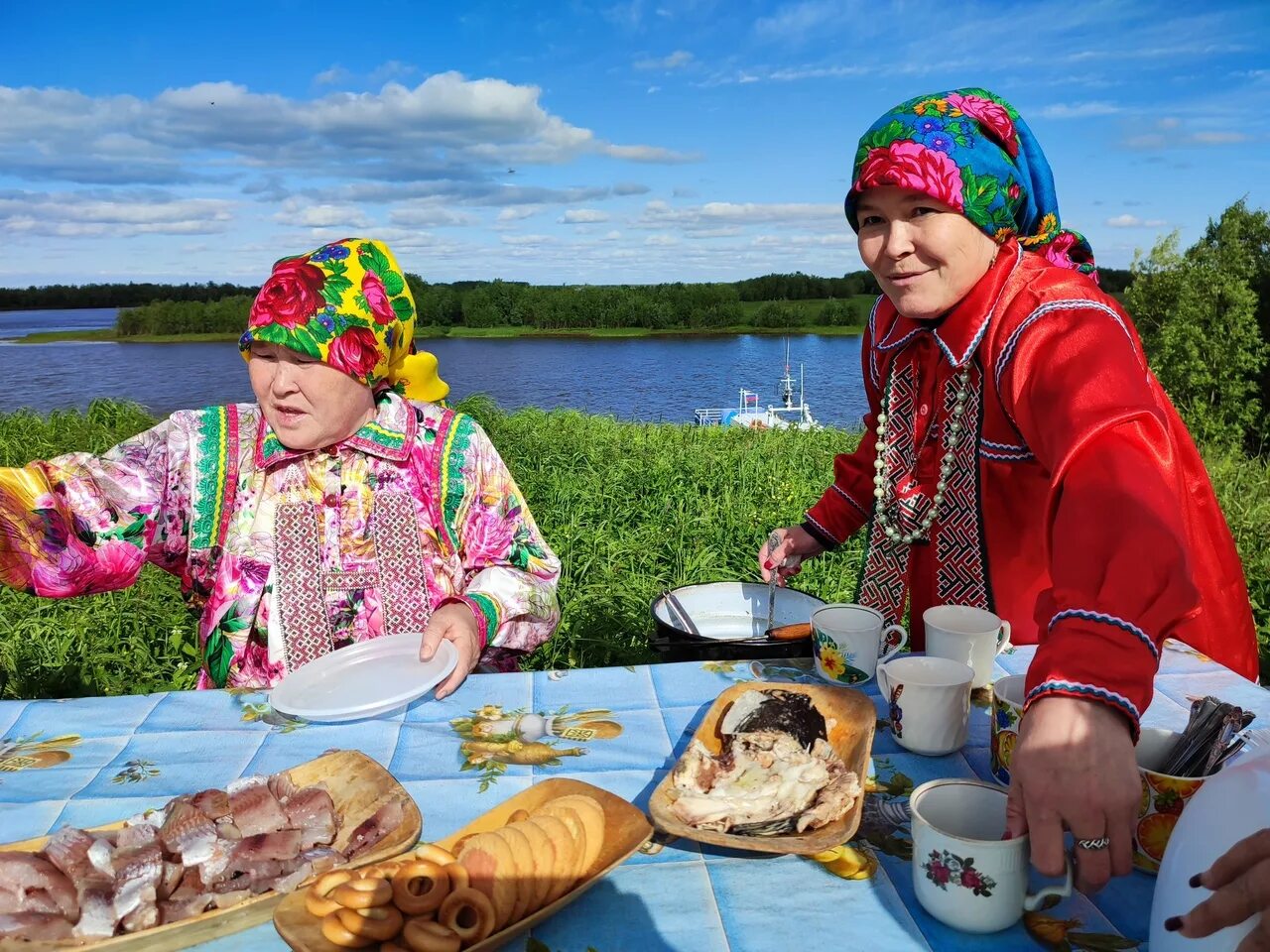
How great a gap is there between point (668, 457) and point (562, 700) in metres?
5.68

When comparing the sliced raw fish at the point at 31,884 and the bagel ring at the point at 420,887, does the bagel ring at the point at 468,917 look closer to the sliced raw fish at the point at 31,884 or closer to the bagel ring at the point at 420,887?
the bagel ring at the point at 420,887

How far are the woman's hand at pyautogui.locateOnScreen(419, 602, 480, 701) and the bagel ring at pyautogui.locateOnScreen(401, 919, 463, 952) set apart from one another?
2.49 feet

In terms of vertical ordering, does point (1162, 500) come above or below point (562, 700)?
above

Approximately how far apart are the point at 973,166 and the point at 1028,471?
25.4 inches

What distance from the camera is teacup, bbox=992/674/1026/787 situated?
52.4 inches

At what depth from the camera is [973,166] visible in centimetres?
171

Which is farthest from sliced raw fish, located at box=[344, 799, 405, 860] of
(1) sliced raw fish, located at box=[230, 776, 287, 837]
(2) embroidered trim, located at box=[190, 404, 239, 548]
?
(2) embroidered trim, located at box=[190, 404, 239, 548]

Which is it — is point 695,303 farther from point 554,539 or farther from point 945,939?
point 945,939

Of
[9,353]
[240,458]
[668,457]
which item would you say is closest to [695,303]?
[9,353]

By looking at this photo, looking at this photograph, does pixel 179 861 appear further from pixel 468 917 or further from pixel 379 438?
pixel 379 438

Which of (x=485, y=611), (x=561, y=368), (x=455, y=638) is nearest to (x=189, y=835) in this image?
(x=455, y=638)

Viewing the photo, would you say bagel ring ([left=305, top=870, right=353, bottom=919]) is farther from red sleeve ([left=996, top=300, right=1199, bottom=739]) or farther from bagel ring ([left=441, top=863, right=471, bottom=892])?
red sleeve ([left=996, top=300, right=1199, bottom=739])

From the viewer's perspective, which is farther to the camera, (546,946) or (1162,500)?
(1162,500)

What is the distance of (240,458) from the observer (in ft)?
6.88
